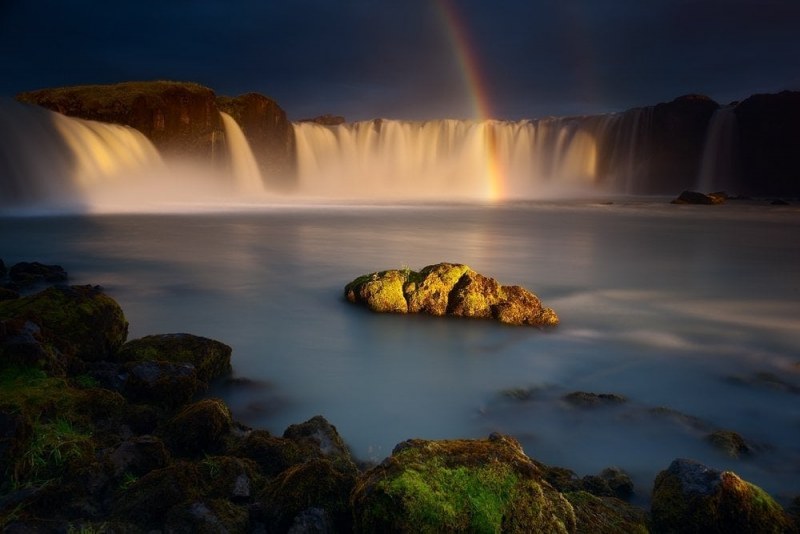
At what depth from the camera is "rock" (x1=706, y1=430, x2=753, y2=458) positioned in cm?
434

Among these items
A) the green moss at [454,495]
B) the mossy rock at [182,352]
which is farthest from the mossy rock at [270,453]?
the mossy rock at [182,352]

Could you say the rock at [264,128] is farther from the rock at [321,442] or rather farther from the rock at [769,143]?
the rock at [321,442]

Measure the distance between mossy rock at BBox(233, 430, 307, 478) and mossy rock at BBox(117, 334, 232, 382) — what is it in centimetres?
205

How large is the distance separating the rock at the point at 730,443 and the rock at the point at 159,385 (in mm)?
4394

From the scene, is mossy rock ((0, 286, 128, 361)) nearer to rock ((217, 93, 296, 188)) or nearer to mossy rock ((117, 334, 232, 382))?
mossy rock ((117, 334, 232, 382))

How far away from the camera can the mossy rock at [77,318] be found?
514 centimetres

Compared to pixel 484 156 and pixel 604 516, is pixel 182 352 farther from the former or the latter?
pixel 484 156

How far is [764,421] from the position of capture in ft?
16.2

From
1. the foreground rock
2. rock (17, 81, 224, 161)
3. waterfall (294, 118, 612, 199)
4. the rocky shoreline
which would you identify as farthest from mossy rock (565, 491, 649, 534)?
waterfall (294, 118, 612, 199)

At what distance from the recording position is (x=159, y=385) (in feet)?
14.7

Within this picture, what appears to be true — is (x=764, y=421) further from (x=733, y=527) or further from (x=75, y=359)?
(x=75, y=359)

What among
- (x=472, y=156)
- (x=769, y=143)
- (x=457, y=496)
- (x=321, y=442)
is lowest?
(x=321, y=442)

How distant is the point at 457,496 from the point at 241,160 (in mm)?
50154

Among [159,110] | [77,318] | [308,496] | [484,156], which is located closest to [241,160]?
[159,110]
